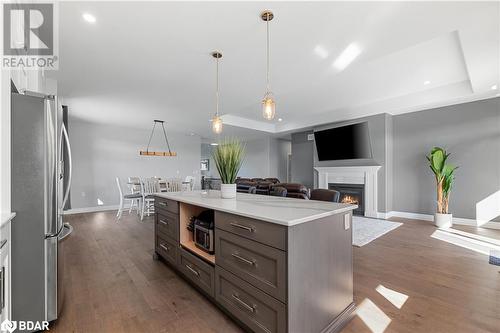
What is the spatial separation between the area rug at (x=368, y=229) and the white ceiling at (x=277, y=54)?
266 cm

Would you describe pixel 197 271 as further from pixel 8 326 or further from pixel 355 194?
pixel 355 194

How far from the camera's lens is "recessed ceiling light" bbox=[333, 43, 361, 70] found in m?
2.68

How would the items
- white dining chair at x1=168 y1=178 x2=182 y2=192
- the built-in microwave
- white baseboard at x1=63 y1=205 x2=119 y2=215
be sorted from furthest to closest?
white baseboard at x1=63 y1=205 x2=119 y2=215 < white dining chair at x1=168 y1=178 x2=182 y2=192 < the built-in microwave

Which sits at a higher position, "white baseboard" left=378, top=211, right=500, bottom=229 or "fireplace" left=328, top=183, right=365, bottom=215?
"fireplace" left=328, top=183, right=365, bottom=215

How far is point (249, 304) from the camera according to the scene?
1483 mm

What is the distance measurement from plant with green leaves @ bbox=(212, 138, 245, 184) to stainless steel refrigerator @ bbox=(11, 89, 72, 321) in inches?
50.3

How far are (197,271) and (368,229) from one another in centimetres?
362

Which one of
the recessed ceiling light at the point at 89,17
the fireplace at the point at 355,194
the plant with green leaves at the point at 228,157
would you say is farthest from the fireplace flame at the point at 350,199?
the recessed ceiling light at the point at 89,17

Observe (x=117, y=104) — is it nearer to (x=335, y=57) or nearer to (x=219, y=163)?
(x=219, y=163)

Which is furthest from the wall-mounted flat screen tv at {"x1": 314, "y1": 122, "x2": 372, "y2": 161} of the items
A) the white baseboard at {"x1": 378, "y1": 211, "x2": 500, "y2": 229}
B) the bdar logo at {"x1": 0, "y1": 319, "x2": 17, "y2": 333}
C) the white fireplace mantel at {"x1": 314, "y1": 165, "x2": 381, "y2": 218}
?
the bdar logo at {"x1": 0, "y1": 319, "x2": 17, "y2": 333}

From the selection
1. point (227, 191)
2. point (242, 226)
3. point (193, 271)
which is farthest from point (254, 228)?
point (193, 271)

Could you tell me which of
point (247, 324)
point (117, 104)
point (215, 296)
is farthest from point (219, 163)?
point (117, 104)

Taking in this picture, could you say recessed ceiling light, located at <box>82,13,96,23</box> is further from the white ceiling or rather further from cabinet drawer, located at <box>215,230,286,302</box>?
cabinet drawer, located at <box>215,230,286,302</box>

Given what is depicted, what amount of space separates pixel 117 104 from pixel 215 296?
182 inches
